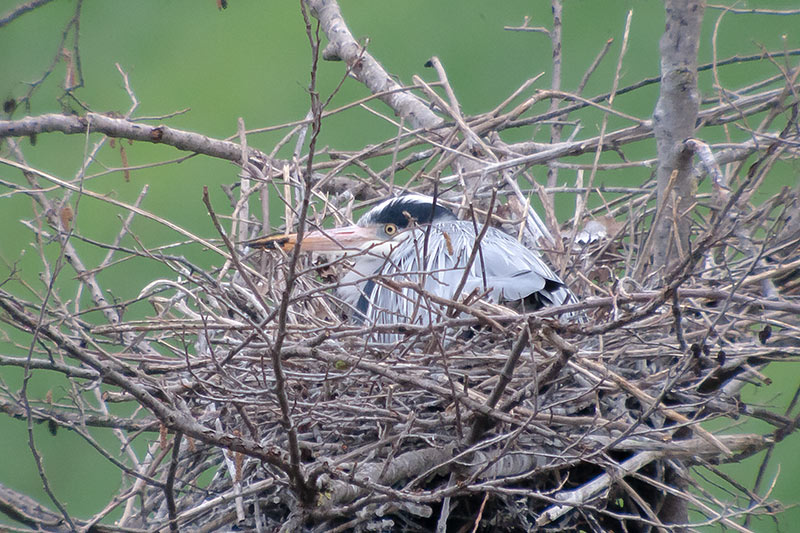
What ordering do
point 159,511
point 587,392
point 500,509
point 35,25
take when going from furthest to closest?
1. point 35,25
2. point 159,511
3. point 500,509
4. point 587,392

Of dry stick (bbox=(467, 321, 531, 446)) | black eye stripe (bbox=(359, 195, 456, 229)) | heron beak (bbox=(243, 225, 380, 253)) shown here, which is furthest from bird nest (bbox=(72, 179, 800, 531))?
black eye stripe (bbox=(359, 195, 456, 229))

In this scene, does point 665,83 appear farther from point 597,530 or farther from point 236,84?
point 236,84

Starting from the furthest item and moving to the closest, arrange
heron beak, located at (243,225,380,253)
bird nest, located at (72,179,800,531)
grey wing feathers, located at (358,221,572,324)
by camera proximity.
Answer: heron beak, located at (243,225,380,253), grey wing feathers, located at (358,221,572,324), bird nest, located at (72,179,800,531)

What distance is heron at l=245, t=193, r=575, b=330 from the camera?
1381mm

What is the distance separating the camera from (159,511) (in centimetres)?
135

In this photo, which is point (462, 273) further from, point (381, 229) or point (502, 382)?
point (502, 382)

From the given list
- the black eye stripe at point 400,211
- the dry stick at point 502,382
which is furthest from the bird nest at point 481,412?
the black eye stripe at point 400,211

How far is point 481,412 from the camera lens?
3.48ft

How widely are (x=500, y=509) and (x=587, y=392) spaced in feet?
0.78

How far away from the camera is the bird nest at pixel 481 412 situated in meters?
1.03

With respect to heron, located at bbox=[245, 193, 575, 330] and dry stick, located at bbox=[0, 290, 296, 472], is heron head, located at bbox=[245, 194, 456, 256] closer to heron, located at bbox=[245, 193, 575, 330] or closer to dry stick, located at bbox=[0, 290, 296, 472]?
heron, located at bbox=[245, 193, 575, 330]

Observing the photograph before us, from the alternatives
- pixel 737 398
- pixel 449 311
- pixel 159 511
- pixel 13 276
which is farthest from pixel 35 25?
pixel 737 398

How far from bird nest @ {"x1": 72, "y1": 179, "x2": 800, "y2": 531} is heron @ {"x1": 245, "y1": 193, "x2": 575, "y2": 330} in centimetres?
8

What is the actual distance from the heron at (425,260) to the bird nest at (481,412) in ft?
0.28
